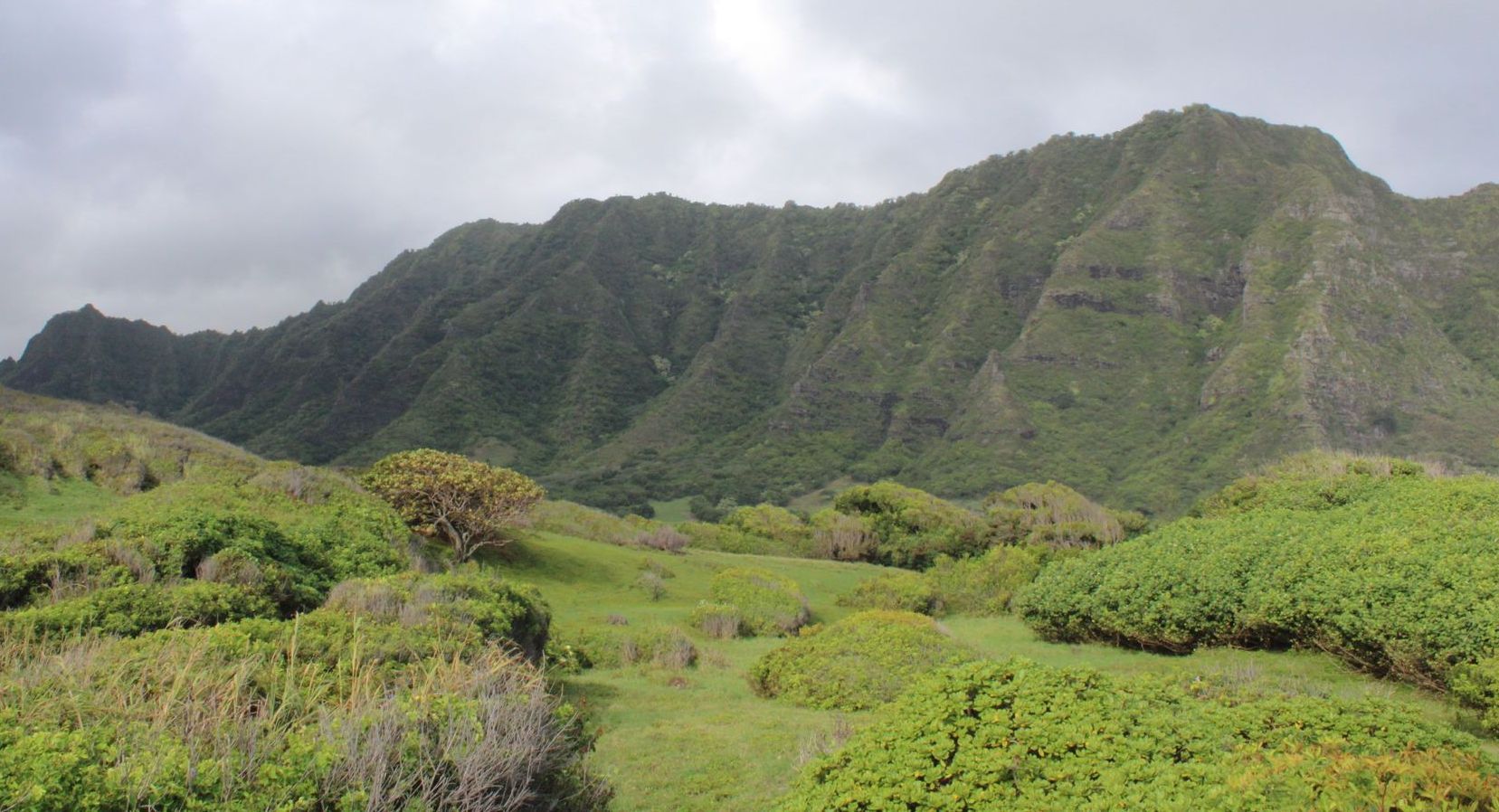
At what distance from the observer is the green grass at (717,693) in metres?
7.98

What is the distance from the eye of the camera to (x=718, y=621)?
18.5m

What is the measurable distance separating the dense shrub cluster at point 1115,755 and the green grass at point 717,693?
1.53m

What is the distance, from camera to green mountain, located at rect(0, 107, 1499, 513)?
260 ft

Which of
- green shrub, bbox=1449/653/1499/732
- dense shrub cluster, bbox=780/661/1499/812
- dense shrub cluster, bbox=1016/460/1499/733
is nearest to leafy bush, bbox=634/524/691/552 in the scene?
dense shrub cluster, bbox=1016/460/1499/733

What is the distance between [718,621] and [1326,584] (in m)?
10.9

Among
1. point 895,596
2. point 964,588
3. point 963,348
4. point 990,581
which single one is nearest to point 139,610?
point 895,596

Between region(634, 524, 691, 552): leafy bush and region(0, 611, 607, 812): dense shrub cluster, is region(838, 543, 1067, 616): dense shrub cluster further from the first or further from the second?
region(0, 611, 607, 812): dense shrub cluster

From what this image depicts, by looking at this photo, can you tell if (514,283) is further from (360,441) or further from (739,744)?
(739,744)

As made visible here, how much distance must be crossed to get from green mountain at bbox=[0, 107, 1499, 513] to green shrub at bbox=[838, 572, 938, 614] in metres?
51.2

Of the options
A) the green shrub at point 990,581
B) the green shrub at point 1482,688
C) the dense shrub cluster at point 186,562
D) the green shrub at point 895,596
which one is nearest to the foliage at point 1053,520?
the green shrub at point 990,581

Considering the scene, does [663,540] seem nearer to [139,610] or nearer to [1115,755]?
[139,610]

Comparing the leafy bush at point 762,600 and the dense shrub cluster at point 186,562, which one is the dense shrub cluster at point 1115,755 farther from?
the leafy bush at point 762,600

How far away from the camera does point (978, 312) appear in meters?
108

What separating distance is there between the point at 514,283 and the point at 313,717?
136 meters
